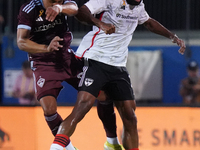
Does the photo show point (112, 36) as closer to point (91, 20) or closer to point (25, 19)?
point (91, 20)

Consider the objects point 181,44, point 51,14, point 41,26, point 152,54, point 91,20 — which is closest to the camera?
point 51,14

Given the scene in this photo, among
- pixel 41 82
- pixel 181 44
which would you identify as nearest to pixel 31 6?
pixel 41 82

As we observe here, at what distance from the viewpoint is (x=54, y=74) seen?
195 inches

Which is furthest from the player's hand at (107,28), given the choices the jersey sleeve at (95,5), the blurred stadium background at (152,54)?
the blurred stadium background at (152,54)

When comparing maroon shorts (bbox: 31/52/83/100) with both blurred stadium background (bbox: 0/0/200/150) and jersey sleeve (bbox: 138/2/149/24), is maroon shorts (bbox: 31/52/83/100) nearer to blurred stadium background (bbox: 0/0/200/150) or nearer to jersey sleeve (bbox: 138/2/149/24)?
jersey sleeve (bbox: 138/2/149/24)

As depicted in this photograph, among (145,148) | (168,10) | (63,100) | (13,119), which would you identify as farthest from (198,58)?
(13,119)

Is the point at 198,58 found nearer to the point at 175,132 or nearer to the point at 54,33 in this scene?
the point at 175,132

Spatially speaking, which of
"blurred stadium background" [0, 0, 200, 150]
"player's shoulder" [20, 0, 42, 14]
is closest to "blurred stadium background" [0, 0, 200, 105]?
"blurred stadium background" [0, 0, 200, 150]

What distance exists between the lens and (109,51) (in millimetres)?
4738

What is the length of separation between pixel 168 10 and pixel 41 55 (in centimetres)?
521

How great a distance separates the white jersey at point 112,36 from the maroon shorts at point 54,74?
0.27 m

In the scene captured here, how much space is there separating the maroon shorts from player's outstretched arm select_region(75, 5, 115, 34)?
0.70 m

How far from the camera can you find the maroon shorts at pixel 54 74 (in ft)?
16.0

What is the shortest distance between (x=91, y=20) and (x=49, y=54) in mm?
826
